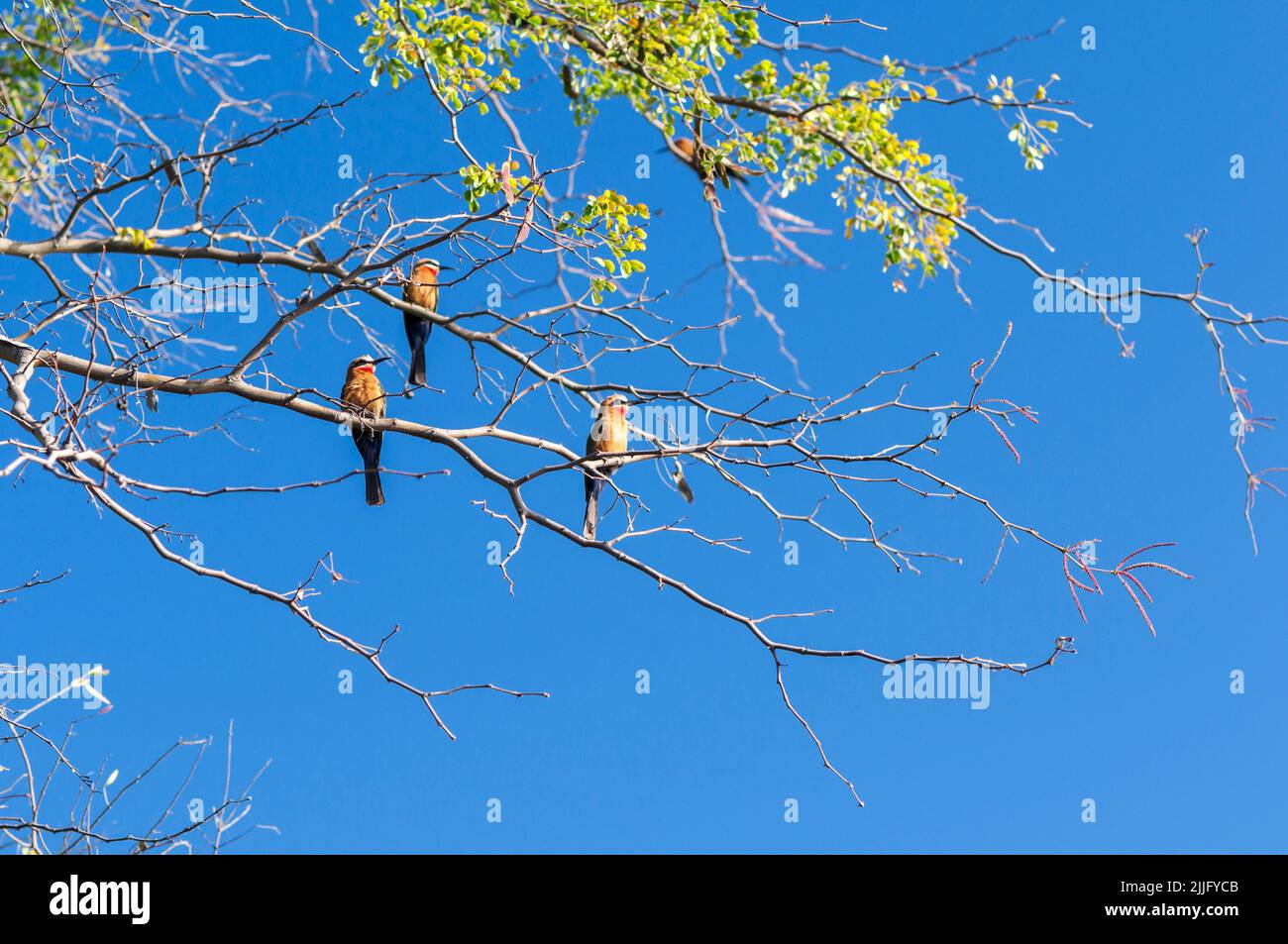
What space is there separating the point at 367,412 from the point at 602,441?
1576 mm

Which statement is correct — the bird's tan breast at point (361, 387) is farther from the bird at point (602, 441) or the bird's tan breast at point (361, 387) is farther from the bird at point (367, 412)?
the bird at point (602, 441)

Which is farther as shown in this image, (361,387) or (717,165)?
(361,387)

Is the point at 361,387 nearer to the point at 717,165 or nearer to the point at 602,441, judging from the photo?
the point at 602,441

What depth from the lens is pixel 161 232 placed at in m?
4.11

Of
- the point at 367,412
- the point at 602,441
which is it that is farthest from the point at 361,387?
the point at 367,412

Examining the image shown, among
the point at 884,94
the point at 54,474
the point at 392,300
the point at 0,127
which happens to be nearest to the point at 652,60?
the point at 884,94

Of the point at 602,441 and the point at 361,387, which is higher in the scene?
the point at 361,387

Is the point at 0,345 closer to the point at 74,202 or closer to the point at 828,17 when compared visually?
the point at 74,202

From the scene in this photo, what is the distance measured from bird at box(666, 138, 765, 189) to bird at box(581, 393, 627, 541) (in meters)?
0.98

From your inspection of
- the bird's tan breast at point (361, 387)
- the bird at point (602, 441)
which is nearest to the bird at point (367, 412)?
the bird's tan breast at point (361, 387)

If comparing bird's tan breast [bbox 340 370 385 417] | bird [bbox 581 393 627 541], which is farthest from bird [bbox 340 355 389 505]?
bird [bbox 581 393 627 541]

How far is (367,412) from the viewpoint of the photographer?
438 centimetres

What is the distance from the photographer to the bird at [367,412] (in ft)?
14.5

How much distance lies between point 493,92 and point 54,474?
7.83ft
